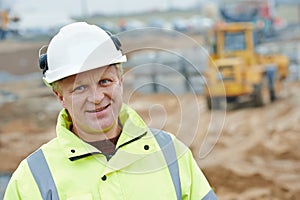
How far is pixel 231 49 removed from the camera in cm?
1288

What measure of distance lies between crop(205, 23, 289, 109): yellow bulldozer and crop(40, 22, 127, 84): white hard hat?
9.72 m

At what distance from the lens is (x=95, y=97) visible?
74.9 inches

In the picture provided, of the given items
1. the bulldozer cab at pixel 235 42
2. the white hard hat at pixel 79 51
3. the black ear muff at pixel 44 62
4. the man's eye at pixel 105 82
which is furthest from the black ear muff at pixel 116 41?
the bulldozer cab at pixel 235 42

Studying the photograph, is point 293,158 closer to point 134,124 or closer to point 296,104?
point 296,104

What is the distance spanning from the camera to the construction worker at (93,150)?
1.91 metres

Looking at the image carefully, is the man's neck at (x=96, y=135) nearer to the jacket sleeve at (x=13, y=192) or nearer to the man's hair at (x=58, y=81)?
the man's hair at (x=58, y=81)

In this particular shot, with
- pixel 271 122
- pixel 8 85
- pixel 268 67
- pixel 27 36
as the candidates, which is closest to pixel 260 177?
pixel 271 122

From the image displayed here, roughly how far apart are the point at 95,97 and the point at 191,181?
15.5 inches

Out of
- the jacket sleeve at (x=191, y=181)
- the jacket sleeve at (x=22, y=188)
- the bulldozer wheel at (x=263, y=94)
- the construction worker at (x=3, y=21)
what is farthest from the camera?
the construction worker at (x=3, y=21)

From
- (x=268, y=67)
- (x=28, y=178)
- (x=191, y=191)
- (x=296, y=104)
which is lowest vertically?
(x=296, y=104)

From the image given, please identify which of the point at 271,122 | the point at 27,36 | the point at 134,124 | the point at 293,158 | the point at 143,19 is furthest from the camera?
the point at 143,19

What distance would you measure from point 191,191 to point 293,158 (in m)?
7.15

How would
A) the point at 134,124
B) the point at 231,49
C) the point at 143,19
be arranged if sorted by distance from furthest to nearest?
the point at 143,19 → the point at 231,49 → the point at 134,124

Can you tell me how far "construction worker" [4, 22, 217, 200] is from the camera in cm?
191
